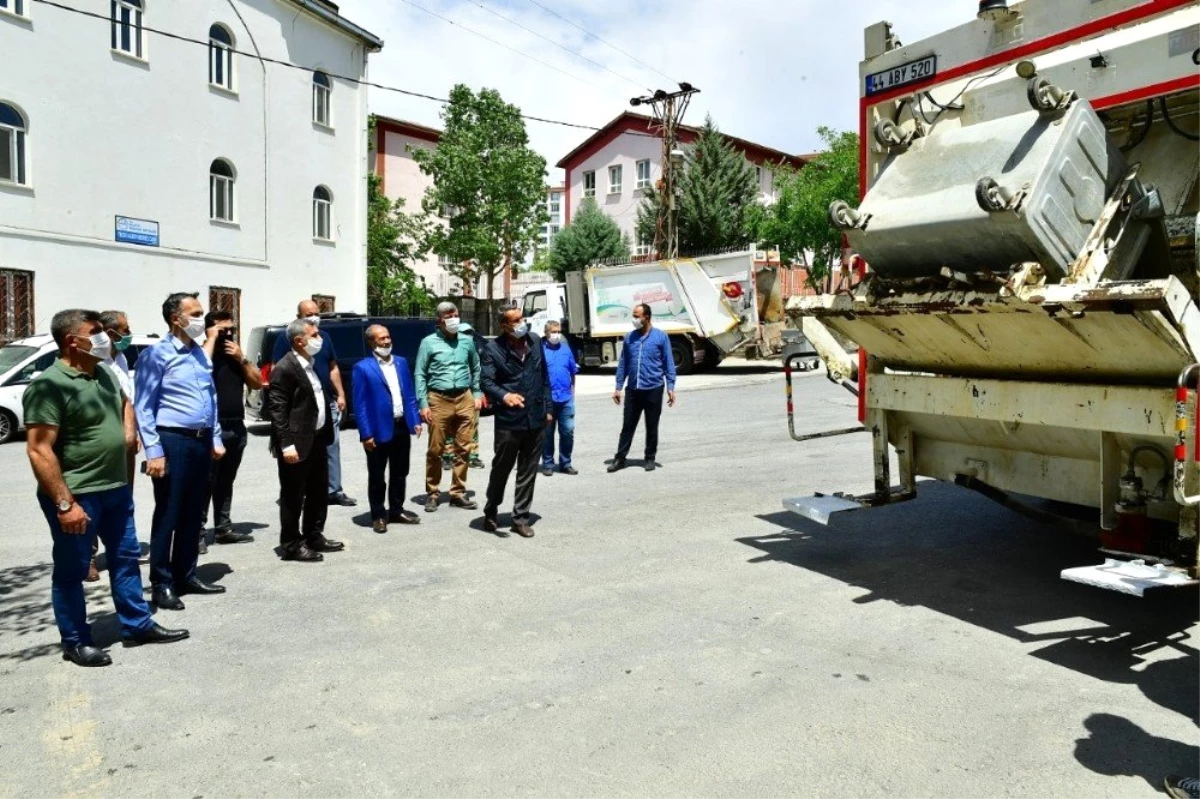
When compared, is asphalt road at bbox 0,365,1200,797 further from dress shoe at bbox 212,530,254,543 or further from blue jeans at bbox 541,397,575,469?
blue jeans at bbox 541,397,575,469

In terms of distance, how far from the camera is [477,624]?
514 cm

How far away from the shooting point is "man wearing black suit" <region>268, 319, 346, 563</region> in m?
6.34

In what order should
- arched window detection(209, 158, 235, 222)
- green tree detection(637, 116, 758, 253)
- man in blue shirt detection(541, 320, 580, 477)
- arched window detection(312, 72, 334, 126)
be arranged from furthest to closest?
green tree detection(637, 116, 758, 253) < arched window detection(312, 72, 334, 126) < arched window detection(209, 158, 235, 222) < man in blue shirt detection(541, 320, 580, 477)

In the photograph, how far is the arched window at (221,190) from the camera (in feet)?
73.0

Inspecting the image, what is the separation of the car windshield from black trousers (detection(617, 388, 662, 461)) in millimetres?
7978

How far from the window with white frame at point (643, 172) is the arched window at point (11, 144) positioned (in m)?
29.7

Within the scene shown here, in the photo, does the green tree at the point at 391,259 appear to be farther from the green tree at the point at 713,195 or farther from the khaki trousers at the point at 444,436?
the khaki trousers at the point at 444,436

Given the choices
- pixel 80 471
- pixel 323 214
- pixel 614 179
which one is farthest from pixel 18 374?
pixel 614 179

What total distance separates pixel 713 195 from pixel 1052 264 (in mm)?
33448

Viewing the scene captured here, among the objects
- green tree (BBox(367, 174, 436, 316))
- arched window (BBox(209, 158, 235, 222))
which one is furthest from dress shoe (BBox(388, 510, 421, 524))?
green tree (BBox(367, 174, 436, 316))

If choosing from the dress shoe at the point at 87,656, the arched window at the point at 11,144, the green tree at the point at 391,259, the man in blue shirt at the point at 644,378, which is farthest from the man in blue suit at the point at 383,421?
the green tree at the point at 391,259

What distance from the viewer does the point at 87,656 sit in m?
4.51

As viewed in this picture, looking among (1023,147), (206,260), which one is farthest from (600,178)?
(1023,147)

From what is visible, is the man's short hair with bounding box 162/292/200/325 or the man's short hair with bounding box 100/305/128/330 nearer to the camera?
the man's short hair with bounding box 162/292/200/325
